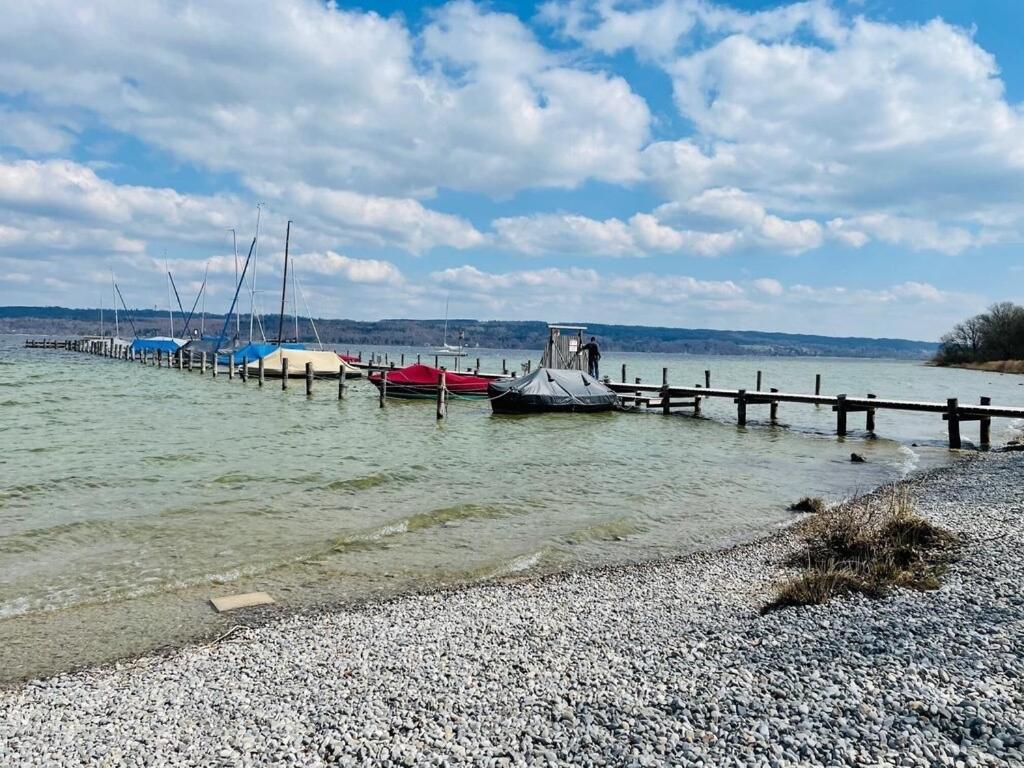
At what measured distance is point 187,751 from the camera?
4820 millimetres

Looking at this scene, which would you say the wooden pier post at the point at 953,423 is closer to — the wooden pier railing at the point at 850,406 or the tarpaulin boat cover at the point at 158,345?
the wooden pier railing at the point at 850,406

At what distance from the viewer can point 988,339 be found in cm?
10006

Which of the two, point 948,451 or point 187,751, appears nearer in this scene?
point 187,751

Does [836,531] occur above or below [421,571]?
above

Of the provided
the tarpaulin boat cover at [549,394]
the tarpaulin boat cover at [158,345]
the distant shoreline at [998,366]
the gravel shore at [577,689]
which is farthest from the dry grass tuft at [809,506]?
the distant shoreline at [998,366]

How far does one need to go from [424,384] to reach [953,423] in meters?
22.6

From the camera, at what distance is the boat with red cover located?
3569 cm

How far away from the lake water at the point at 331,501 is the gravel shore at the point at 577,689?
1.66 metres

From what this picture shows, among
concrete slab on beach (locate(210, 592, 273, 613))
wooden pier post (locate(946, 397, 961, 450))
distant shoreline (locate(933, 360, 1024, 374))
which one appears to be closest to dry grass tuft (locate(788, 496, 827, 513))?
concrete slab on beach (locate(210, 592, 273, 613))

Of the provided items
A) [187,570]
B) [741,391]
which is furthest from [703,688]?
[741,391]

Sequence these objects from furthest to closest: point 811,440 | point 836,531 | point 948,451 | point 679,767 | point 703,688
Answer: point 811,440, point 948,451, point 836,531, point 703,688, point 679,767

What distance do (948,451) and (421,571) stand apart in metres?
21.1

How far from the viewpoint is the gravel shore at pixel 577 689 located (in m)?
4.55

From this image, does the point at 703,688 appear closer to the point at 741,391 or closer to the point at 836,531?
the point at 836,531
